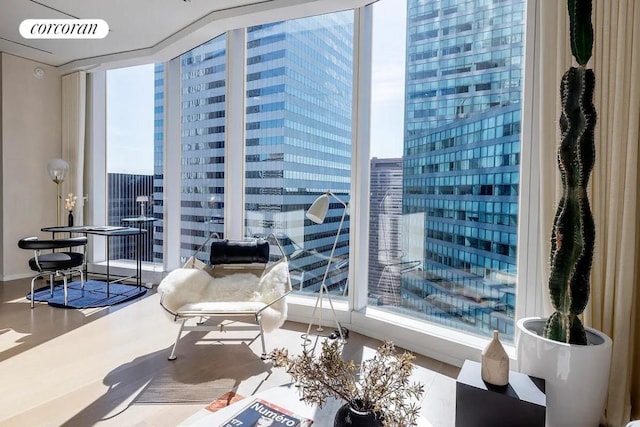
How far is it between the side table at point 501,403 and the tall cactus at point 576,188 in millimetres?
395

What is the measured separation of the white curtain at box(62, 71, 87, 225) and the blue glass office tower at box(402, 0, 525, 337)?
15.6 feet

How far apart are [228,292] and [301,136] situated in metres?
1.69

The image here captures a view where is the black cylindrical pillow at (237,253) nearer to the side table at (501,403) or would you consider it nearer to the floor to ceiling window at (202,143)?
the floor to ceiling window at (202,143)

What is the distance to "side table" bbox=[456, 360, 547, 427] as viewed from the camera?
153 centimetres

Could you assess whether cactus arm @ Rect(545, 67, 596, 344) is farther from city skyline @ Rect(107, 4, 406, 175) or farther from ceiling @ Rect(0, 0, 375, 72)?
ceiling @ Rect(0, 0, 375, 72)

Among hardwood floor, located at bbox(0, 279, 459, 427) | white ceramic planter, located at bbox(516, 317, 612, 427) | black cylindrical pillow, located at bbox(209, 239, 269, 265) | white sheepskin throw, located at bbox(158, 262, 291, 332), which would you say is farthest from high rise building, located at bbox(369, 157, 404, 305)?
white ceramic planter, located at bbox(516, 317, 612, 427)

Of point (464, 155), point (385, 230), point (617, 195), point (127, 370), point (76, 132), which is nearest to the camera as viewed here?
point (617, 195)

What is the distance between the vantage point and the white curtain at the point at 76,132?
526cm

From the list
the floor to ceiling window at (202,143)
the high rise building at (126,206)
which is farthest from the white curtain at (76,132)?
the floor to ceiling window at (202,143)

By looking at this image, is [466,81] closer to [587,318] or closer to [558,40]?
[558,40]

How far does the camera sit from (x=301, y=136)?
370 cm

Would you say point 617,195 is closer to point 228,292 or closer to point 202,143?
point 228,292

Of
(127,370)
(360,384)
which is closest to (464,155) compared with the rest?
(360,384)

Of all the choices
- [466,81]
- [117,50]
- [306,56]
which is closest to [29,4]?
[117,50]
